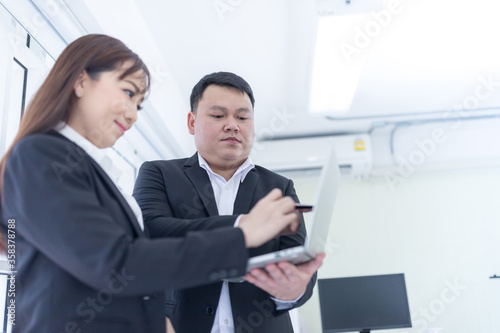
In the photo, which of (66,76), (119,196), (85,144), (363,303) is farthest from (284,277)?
(363,303)

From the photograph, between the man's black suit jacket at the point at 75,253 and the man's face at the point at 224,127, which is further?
the man's face at the point at 224,127

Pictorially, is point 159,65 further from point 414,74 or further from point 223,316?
point 223,316

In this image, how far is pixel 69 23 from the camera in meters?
2.28

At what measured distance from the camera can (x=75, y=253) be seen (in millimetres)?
822

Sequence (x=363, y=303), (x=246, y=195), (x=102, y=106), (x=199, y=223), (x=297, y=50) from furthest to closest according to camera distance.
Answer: (x=363, y=303), (x=297, y=50), (x=246, y=195), (x=199, y=223), (x=102, y=106)

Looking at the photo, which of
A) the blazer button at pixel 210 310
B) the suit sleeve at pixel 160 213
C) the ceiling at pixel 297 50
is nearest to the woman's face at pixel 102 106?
A: the suit sleeve at pixel 160 213

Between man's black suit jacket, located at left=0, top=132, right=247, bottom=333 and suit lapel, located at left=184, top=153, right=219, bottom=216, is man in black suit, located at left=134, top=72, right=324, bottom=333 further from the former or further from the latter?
man's black suit jacket, located at left=0, top=132, right=247, bottom=333

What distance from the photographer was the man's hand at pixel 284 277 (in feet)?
3.42

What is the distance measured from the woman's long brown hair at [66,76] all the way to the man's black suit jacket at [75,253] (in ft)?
0.24

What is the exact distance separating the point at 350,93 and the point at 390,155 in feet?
5.43

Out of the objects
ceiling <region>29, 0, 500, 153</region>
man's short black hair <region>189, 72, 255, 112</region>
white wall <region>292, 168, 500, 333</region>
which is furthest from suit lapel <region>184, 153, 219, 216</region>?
white wall <region>292, 168, 500, 333</region>

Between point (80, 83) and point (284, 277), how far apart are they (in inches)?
23.9

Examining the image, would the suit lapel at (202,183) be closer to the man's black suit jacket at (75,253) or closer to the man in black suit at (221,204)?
the man in black suit at (221,204)

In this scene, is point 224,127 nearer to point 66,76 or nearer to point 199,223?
point 199,223
